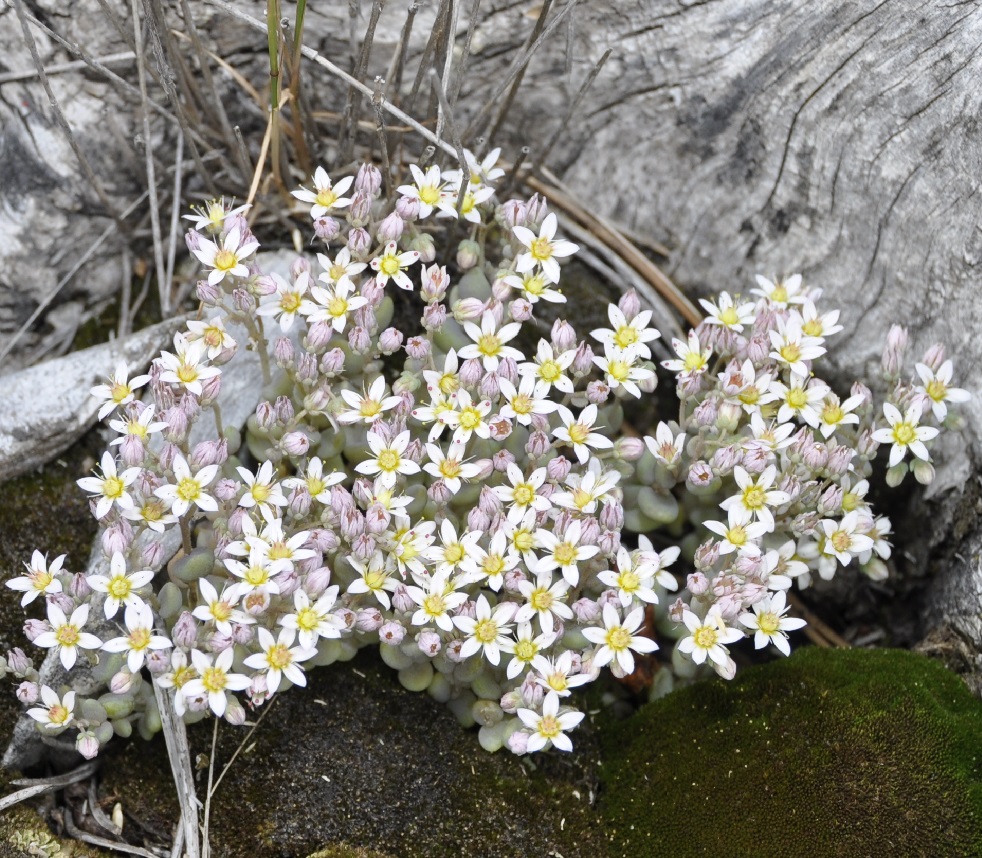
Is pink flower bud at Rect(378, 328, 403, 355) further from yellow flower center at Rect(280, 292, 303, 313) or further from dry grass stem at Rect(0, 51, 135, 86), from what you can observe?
dry grass stem at Rect(0, 51, 135, 86)

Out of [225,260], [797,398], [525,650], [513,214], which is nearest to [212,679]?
[525,650]

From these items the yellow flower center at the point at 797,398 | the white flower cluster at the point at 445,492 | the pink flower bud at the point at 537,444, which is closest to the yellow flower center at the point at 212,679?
the white flower cluster at the point at 445,492

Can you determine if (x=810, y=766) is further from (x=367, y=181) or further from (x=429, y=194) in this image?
(x=367, y=181)

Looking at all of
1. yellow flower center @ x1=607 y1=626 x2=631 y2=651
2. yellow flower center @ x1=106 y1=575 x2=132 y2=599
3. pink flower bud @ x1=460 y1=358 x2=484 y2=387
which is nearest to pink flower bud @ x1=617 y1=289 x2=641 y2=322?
pink flower bud @ x1=460 y1=358 x2=484 y2=387

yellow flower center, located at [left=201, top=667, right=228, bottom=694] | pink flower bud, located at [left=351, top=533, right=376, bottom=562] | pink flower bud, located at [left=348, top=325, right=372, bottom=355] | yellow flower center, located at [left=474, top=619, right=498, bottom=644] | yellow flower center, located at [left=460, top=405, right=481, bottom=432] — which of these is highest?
pink flower bud, located at [left=348, top=325, right=372, bottom=355]

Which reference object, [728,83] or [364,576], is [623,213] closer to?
[728,83]

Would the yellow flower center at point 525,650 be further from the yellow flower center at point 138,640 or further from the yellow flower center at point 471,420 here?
the yellow flower center at point 138,640
